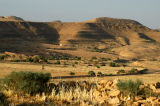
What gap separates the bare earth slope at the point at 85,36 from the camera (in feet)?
227

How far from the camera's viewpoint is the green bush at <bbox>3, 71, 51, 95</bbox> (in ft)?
29.4

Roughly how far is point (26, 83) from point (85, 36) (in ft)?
281

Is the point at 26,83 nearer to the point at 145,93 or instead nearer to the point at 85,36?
the point at 145,93

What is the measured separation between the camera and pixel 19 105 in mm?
7332

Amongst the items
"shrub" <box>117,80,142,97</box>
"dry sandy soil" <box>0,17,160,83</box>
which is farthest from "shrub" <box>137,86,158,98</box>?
"dry sandy soil" <box>0,17,160,83</box>

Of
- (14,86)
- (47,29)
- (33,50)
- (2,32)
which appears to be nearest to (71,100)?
(14,86)

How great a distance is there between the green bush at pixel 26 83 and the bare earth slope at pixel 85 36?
4584 centimetres

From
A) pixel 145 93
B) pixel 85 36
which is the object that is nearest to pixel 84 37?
pixel 85 36

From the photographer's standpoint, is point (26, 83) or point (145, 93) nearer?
point (26, 83)

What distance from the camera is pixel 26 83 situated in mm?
8969

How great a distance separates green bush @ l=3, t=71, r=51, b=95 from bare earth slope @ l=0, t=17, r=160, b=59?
150 feet

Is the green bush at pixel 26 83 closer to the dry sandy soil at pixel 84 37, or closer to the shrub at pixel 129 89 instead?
the shrub at pixel 129 89

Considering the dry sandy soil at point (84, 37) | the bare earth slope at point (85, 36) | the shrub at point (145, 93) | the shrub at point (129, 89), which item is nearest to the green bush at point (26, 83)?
the shrub at point (129, 89)

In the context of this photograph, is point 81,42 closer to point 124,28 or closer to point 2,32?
point 2,32
